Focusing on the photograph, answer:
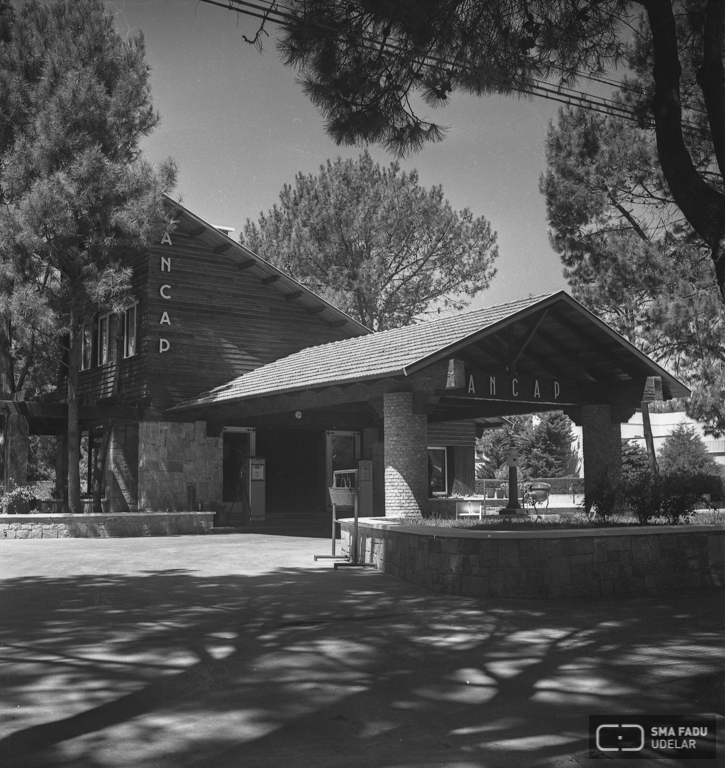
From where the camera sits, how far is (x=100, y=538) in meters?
18.2

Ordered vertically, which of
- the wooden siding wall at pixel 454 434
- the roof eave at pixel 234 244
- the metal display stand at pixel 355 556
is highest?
the roof eave at pixel 234 244

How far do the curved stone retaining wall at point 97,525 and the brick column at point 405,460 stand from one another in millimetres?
6143

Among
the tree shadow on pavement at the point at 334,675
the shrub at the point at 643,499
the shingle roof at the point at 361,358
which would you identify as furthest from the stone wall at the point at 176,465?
the shrub at the point at 643,499

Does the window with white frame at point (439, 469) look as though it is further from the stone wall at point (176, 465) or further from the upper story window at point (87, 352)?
the upper story window at point (87, 352)

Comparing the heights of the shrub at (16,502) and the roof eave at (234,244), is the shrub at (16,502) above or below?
below

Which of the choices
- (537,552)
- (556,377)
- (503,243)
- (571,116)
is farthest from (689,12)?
(503,243)

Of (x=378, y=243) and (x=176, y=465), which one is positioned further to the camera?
(x=378, y=243)

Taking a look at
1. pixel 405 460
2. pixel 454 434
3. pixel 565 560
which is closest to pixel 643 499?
pixel 565 560

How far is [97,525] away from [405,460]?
7.32 metres

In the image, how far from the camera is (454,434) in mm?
27812

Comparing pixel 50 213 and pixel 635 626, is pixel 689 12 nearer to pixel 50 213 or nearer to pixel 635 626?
pixel 635 626

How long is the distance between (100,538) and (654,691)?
14465mm

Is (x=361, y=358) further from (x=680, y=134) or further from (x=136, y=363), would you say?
(x=680, y=134)

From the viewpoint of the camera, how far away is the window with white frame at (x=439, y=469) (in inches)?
1106
